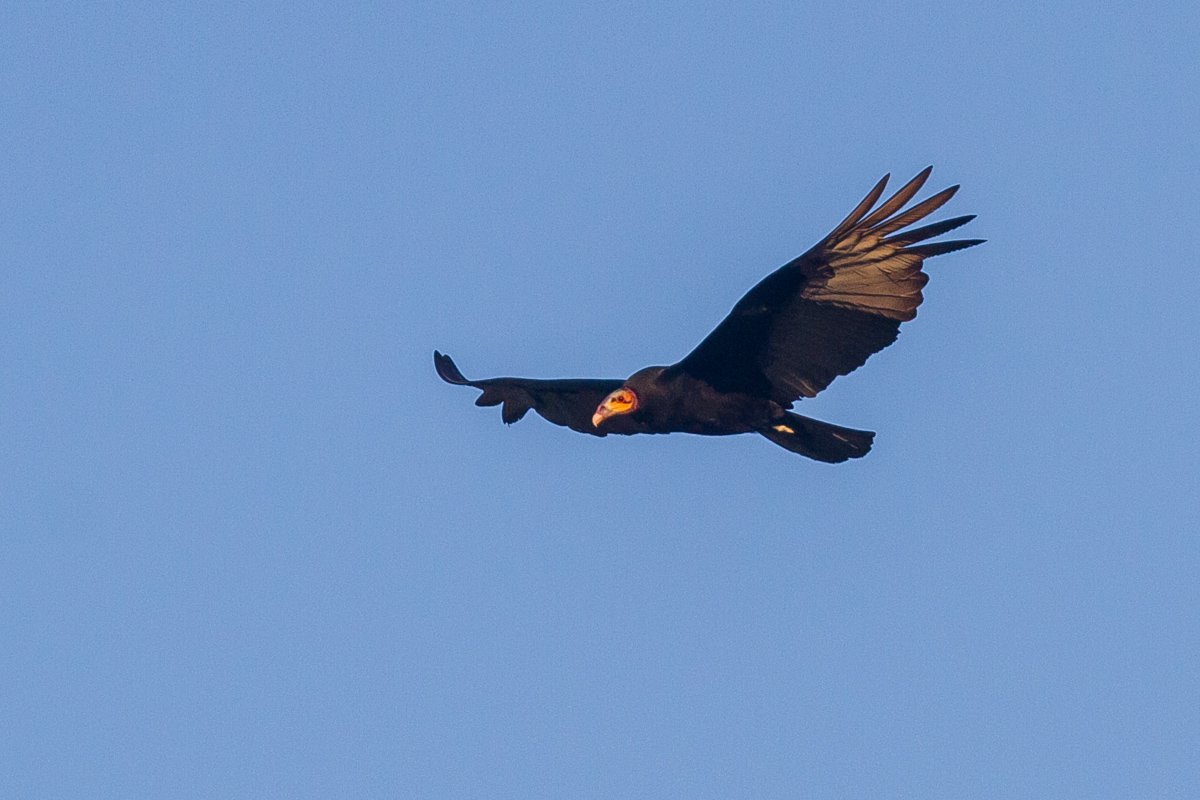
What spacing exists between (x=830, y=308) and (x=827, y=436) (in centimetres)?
94

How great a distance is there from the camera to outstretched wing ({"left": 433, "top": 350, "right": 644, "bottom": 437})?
14199mm

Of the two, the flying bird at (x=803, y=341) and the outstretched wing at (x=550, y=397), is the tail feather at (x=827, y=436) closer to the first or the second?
the flying bird at (x=803, y=341)

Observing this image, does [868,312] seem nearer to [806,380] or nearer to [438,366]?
[806,380]

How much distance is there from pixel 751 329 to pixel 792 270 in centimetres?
47

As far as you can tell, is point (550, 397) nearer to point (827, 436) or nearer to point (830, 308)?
point (827, 436)

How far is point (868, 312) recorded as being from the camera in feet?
41.2

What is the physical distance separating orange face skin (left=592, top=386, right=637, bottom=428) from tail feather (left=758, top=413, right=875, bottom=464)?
2.63 feet

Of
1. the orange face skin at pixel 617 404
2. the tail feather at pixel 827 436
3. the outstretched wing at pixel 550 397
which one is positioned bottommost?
the tail feather at pixel 827 436

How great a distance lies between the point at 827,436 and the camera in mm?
13211

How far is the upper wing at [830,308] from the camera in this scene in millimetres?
12219

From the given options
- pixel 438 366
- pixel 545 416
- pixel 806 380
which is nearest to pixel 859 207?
pixel 806 380

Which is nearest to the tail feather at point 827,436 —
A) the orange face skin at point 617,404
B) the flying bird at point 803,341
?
the flying bird at point 803,341

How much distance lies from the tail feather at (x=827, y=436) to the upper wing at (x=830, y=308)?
0.23 meters

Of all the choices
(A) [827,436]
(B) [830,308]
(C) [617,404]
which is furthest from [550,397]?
(B) [830,308]
